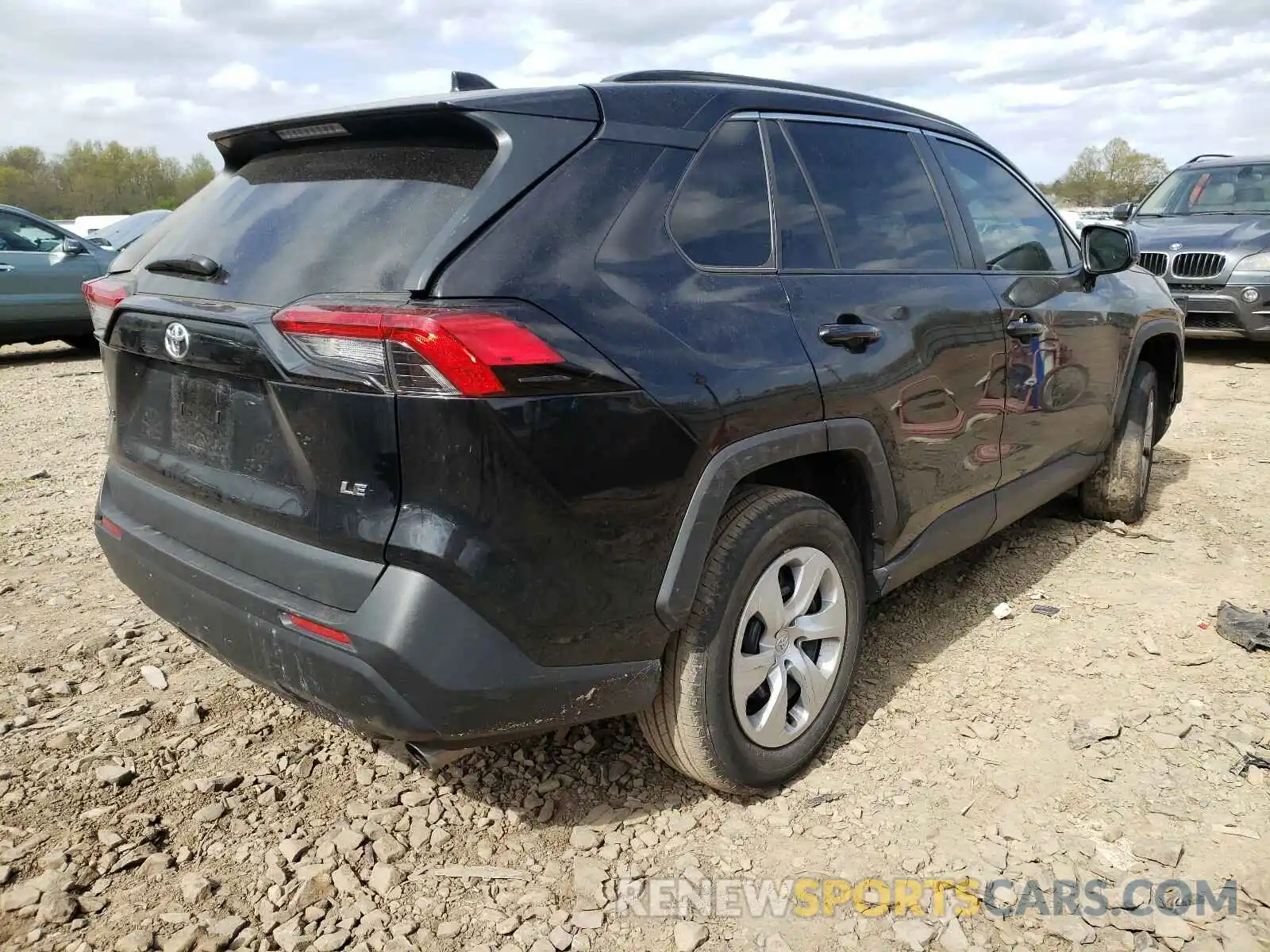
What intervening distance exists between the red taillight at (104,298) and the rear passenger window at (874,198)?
1.87 metres

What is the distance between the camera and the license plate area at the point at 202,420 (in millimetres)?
2123

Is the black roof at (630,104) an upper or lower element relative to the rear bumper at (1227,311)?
upper

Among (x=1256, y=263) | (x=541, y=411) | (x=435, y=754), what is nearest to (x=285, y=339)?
(x=541, y=411)

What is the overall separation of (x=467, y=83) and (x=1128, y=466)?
144 inches

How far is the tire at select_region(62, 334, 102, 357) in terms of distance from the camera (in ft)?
35.3

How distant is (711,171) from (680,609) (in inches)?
43.6

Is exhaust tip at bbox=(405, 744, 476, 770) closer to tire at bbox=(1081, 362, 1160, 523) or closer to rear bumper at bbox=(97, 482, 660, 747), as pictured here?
rear bumper at bbox=(97, 482, 660, 747)

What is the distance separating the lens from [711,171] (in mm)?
2387

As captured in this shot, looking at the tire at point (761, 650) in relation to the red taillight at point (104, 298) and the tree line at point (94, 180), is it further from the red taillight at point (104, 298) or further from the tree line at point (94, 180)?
the tree line at point (94, 180)

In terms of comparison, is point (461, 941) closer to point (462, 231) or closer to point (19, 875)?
point (19, 875)

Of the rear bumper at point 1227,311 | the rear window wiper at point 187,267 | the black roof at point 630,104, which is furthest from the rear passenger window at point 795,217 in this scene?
the rear bumper at point 1227,311

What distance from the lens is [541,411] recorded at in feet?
6.09

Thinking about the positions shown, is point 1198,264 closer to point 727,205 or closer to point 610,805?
point 727,205

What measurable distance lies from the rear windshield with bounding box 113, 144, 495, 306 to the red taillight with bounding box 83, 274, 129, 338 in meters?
0.08
